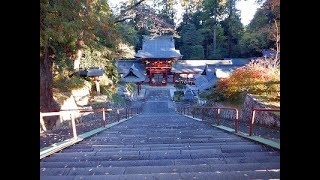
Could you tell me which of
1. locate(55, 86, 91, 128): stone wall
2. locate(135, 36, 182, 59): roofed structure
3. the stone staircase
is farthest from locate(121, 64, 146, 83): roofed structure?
the stone staircase

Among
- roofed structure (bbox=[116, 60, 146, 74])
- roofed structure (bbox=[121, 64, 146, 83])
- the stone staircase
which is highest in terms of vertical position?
roofed structure (bbox=[116, 60, 146, 74])

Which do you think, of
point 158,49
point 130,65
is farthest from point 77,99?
point 158,49

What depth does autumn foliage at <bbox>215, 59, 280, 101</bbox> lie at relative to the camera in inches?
549

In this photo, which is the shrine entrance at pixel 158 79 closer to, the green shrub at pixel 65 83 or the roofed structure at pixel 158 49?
the roofed structure at pixel 158 49

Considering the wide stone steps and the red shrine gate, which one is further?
the red shrine gate

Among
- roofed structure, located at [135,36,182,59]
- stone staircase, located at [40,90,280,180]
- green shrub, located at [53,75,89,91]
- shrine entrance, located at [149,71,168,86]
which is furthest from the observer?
roofed structure, located at [135,36,182,59]

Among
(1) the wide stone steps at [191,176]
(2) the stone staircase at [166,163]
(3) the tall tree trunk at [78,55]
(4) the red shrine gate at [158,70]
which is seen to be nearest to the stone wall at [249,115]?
(2) the stone staircase at [166,163]

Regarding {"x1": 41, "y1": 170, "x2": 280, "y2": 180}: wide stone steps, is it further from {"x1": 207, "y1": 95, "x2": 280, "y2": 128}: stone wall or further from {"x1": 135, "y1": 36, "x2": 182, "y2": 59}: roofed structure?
{"x1": 135, "y1": 36, "x2": 182, "y2": 59}: roofed structure

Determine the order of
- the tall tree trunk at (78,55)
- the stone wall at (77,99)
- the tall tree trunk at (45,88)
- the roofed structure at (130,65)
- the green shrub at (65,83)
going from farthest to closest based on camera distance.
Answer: the roofed structure at (130,65), the green shrub at (65,83), the tall tree trunk at (78,55), the stone wall at (77,99), the tall tree trunk at (45,88)

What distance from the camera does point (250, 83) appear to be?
1498cm

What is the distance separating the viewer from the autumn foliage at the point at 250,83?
13953 mm

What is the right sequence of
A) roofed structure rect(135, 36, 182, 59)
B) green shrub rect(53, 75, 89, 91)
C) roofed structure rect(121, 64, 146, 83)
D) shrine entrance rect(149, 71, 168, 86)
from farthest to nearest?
roofed structure rect(135, 36, 182, 59)
shrine entrance rect(149, 71, 168, 86)
roofed structure rect(121, 64, 146, 83)
green shrub rect(53, 75, 89, 91)
